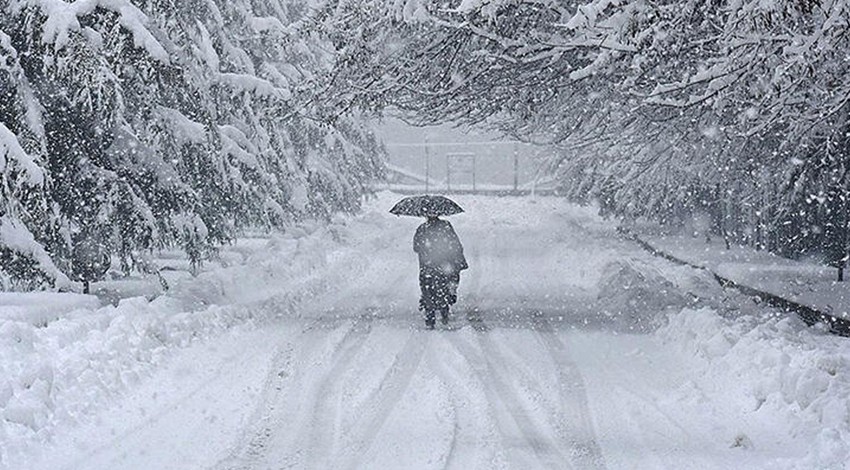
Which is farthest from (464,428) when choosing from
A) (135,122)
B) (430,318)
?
(135,122)

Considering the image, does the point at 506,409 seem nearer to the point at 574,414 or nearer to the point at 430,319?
the point at 574,414

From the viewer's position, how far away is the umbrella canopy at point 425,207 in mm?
14141

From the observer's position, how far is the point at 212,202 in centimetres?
1560

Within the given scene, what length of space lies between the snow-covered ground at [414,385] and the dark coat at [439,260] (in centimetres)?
59

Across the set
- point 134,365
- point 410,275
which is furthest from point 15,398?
point 410,275

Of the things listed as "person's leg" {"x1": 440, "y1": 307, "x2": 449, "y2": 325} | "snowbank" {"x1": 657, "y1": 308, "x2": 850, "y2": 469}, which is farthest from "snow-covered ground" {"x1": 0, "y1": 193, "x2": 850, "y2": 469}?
"person's leg" {"x1": 440, "y1": 307, "x2": 449, "y2": 325}

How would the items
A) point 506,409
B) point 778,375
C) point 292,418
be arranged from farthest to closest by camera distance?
1. point 778,375
2. point 506,409
3. point 292,418

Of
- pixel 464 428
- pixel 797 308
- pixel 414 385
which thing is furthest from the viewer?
pixel 797 308

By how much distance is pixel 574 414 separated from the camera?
841 cm

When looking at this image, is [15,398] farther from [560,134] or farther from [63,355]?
[560,134]

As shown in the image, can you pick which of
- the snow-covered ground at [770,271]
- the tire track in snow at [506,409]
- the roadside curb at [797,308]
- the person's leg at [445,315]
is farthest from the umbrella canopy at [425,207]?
the snow-covered ground at [770,271]

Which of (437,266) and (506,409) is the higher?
(437,266)

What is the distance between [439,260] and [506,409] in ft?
18.4

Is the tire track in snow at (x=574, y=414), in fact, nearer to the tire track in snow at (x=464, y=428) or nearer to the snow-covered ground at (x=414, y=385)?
the snow-covered ground at (x=414, y=385)
